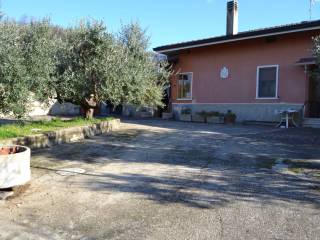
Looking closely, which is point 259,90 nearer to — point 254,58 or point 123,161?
point 254,58

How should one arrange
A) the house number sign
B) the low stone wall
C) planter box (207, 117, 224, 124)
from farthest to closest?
1. the house number sign
2. planter box (207, 117, 224, 124)
3. the low stone wall

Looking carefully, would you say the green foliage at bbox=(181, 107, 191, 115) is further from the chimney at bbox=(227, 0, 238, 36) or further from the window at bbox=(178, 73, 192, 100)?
the chimney at bbox=(227, 0, 238, 36)

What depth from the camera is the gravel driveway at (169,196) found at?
4.25 metres

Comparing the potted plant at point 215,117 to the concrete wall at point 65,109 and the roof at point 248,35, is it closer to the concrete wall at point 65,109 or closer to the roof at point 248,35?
the roof at point 248,35

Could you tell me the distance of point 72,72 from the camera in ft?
36.9

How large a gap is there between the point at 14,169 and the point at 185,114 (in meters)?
14.4

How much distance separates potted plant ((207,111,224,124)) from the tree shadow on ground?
5785 mm

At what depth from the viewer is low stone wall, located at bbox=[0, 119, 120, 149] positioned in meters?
8.77

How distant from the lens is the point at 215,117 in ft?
59.0

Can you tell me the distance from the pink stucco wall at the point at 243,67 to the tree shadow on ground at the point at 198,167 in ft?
16.2

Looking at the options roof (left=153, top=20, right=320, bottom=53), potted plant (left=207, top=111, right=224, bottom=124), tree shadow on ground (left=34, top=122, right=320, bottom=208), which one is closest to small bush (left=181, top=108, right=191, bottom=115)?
potted plant (left=207, top=111, right=224, bottom=124)

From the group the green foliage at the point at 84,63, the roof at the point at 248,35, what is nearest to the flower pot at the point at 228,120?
the roof at the point at 248,35

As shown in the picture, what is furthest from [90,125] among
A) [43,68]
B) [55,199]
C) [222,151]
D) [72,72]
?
[55,199]

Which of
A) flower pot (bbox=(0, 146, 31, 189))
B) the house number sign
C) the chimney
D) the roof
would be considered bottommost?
flower pot (bbox=(0, 146, 31, 189))
